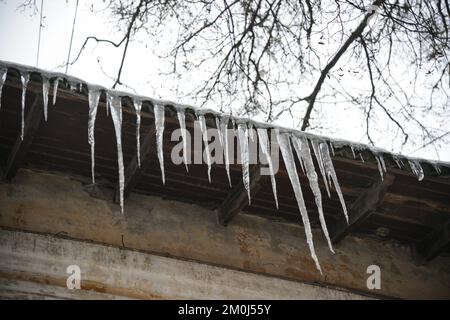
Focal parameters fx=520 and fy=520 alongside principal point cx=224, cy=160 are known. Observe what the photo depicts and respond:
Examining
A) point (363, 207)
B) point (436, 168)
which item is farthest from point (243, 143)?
point (436, 168)

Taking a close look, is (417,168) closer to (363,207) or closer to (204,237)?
(363,207)

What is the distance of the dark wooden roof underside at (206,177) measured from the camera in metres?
→ 3.50

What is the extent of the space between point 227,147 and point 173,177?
0.70 metres

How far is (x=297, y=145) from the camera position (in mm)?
3674

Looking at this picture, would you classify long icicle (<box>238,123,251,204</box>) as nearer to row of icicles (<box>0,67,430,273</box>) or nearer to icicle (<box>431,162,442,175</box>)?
row of icicles (<box>0,67,430,273</box>)

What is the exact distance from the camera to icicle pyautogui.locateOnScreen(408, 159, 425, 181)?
3.74 m

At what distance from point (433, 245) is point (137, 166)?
2643 mm

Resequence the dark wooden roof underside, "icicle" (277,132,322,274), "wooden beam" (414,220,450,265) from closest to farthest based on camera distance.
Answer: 1. the dark wooden roof underside
2. "icicle" (277,132,322,274)
3. "wooden beam" (414,220,450,265)

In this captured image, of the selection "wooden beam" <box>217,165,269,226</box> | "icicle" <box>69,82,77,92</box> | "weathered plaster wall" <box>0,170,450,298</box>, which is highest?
"icicle" <box>69,82,77,92</box>

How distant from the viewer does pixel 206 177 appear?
408 cm

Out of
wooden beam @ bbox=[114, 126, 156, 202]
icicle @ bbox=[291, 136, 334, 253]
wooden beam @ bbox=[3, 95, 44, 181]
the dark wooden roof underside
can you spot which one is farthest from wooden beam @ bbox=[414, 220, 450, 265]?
wooden beam @ bbox=[3, 95, 44, 181]

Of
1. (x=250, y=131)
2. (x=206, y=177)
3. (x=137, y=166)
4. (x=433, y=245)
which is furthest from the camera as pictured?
(x=433, y=245)

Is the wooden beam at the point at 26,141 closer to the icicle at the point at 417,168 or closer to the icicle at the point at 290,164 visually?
the icicle at the point at 290,164

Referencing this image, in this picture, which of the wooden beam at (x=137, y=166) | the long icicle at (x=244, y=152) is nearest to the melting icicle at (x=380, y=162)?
the long icicle at (x=244, y=152)
